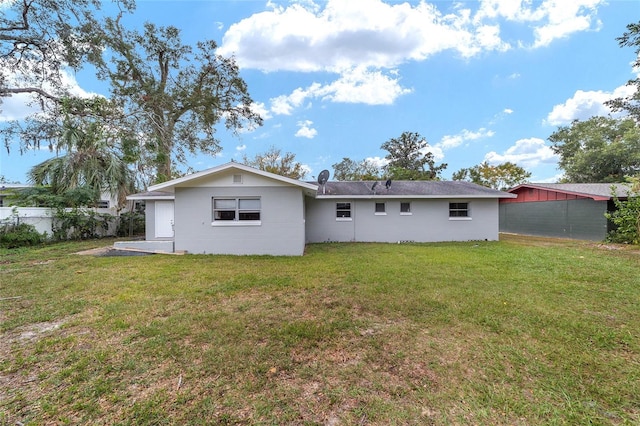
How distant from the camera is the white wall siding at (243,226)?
9969 mm

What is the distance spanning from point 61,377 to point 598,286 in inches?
348

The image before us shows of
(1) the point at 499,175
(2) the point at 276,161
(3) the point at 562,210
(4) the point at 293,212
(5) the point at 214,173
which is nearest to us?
(5) the point at 214,173

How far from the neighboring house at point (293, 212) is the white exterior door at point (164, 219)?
0.04 metres

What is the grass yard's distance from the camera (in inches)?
90.4

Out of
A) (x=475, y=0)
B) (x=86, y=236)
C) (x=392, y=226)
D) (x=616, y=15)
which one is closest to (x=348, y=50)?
(x=475, y=0)

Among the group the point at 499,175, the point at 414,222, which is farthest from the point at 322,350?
the point at 499,175

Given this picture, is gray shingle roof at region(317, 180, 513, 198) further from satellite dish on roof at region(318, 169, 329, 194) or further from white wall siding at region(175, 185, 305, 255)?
white wall siding at region(175, 185, 305, 255)

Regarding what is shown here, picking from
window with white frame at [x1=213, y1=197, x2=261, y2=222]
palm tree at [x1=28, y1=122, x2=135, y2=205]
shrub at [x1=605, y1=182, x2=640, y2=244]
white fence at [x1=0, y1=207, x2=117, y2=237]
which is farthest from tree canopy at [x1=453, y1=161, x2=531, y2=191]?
white fence at [x1=0, y1=207, x2=117, y2=237]

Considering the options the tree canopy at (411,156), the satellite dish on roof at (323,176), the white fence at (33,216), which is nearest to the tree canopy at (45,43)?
the white fence at (33,216)

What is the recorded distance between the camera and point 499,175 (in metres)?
30.7

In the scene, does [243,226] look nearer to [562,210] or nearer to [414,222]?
[414,222]

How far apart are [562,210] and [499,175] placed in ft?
57.1

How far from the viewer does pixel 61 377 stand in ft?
8.97

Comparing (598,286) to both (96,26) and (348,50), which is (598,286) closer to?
(348,50)
